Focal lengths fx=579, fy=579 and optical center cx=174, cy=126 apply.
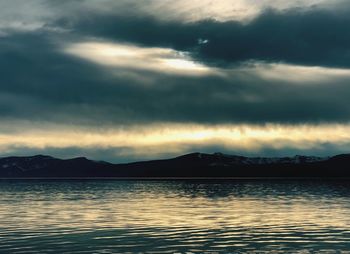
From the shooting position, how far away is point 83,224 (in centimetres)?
7031

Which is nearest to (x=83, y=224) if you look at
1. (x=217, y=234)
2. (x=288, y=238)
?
(x=217, y=234)

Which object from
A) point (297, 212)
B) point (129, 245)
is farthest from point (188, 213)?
point (129, 245)

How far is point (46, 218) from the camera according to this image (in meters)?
78.6

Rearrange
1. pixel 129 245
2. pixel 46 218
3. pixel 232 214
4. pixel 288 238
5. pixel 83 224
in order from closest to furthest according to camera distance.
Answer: pixel 129 245 < pixel 288 238 < pixel 83 224 < pixel 46 218 < pixel 232 214

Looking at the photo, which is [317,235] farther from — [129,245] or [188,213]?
[188,213]

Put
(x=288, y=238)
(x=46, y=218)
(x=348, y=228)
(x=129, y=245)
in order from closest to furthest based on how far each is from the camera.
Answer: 1. (x=129, y=245)
2. (x=288, y=238)
3. (x=348, y=228)
4. (x=46, y=218)

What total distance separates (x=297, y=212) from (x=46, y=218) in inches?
1463

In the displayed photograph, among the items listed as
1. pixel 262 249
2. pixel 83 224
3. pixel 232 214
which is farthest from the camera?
pixel 232 214

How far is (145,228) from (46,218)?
1929cm

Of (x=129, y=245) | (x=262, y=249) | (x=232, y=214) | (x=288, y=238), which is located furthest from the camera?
(x=232, y=214)

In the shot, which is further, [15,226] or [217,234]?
[15,226]

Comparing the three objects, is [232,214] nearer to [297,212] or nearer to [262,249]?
[297,212]

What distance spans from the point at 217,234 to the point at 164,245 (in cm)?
913

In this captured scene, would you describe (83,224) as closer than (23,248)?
No
